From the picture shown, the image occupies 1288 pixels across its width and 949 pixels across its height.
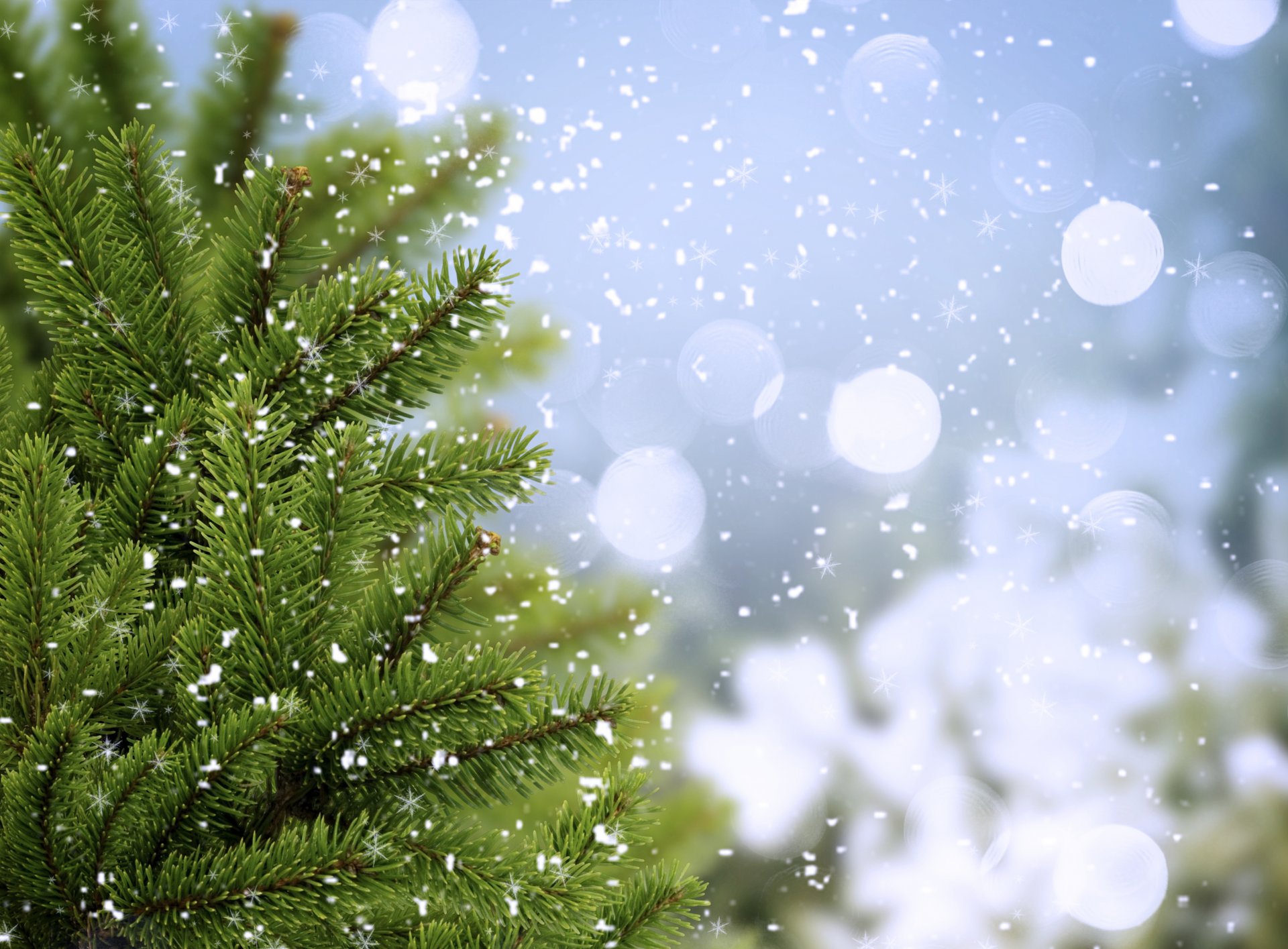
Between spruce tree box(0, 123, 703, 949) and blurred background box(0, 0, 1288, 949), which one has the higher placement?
blurred background box(0, 0, 1288, 949)

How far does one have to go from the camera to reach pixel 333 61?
1.57 m

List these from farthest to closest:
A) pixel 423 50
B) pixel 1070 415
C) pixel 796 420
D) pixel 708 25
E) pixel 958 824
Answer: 1. pixel 796 420
2. pixel 1070 415
3. pixel 958 824
4. pixel 708 25
5. pixel 423 50

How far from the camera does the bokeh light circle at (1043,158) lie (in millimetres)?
2898

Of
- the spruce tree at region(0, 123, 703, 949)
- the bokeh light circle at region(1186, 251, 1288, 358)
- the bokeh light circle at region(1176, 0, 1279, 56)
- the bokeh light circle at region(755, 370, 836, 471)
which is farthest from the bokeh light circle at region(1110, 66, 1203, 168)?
the spruce tree at region(0, 123, 703, 949)

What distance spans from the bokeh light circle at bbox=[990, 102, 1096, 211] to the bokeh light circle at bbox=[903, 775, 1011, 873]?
1797mm

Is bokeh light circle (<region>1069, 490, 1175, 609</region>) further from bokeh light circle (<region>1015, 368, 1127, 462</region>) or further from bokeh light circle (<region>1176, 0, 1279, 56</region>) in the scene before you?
bokeh light circle (<region>1176, 0, 1279, 56</region>)

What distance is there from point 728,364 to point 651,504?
528 millimetres

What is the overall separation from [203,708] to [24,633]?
0.18ft

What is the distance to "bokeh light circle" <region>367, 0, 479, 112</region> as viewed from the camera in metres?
1.85

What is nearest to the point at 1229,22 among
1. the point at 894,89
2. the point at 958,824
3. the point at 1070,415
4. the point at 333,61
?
the point at 894,89

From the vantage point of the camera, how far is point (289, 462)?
0.34 metres

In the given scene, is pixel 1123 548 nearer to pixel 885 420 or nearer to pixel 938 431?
pixel 938 431

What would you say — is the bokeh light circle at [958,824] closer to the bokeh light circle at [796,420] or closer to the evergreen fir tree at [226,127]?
the bokeh light circle at [796,420]

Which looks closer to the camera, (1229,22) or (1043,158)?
(1043,158)
